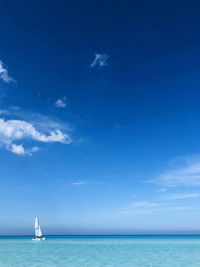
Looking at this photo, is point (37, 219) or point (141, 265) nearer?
point (141, 265)

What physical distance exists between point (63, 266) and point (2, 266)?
5.40m

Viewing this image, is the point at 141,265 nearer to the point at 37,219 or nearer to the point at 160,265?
the point at 160,265

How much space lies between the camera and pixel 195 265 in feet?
80.6

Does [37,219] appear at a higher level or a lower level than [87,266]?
higher

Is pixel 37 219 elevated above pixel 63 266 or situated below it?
above

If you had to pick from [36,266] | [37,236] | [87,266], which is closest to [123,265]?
[87,266]

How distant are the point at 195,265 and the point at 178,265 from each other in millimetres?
1516

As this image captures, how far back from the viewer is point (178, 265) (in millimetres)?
24969

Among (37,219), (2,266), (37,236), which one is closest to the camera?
(2,266)

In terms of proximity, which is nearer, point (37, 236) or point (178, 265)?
point (178, 265)

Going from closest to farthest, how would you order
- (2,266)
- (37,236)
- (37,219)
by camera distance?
(2,266) < (37,219) < (37,236)

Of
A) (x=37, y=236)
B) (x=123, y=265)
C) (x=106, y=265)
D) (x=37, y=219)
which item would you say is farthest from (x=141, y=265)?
(x=37, y=236)

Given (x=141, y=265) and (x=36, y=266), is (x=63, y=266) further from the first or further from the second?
(x=141, y=265)

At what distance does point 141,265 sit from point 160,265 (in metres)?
1.76
